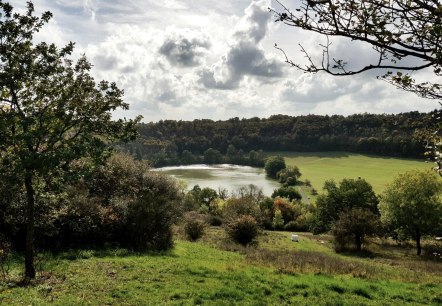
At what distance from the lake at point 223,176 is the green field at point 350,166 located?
15.8 meters

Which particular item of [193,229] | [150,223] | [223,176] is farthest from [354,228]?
[223,176]

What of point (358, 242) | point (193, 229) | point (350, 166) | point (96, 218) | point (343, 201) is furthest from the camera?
point (350, 166)

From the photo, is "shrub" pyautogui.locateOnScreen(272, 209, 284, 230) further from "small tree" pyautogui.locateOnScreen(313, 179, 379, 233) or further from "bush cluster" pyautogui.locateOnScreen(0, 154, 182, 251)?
"bush cluster" pyautogui.locateOnScreen(0, 154, 182, 251)

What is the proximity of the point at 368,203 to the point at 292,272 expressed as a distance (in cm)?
4673

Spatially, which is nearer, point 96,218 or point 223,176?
point 96,218

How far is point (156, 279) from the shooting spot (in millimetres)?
14906

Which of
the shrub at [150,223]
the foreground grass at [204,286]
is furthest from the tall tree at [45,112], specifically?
the shrub at [150,223]

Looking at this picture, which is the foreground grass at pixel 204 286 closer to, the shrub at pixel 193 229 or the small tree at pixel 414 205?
the shrub at pixel 193 229

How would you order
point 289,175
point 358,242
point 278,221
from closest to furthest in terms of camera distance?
1. point 358,242
2. point 278,221
3. point 289,175

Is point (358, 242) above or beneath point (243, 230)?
beneath

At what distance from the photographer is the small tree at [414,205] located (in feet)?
140

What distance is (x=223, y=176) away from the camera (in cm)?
15962

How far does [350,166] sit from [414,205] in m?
110

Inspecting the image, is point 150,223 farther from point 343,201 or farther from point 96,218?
point 343,201
